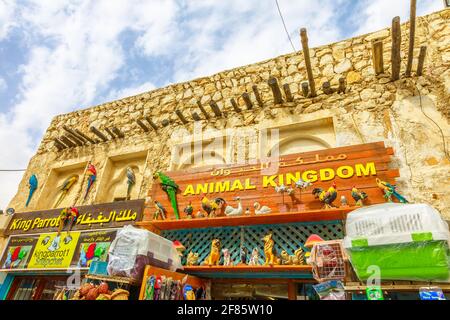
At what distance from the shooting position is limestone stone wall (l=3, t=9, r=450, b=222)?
4559 mm

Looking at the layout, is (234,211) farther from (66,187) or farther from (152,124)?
(66,187)

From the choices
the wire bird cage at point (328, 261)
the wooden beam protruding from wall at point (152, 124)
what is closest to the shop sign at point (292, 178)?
the wire bird cage at point (328, 261)

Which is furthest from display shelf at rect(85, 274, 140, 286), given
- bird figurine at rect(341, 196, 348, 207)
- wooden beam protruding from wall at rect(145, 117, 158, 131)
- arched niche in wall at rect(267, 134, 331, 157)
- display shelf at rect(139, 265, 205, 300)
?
wooden beam protruding from wall at rect(145, 117, 158, 131)

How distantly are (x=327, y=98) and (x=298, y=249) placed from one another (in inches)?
136

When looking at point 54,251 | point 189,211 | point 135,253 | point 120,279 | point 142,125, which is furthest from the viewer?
point 142,125

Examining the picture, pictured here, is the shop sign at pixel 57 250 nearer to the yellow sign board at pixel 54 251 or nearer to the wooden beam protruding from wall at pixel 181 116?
the yellow sign board at pixel 54 251

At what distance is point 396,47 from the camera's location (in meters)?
4.73

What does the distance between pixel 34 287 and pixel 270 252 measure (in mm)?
5950

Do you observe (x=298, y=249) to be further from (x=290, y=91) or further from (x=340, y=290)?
(x=290, y=91)

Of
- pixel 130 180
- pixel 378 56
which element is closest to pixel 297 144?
pixel 378 56

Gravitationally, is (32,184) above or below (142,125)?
below

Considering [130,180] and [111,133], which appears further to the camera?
[111,133]

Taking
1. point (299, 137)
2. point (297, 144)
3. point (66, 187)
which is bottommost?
point (66, 187)

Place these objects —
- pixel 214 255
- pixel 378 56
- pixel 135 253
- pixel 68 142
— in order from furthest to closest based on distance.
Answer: pixel 68 142 < pixel 378 56 < pixel 214 255 < pixel 135 253
